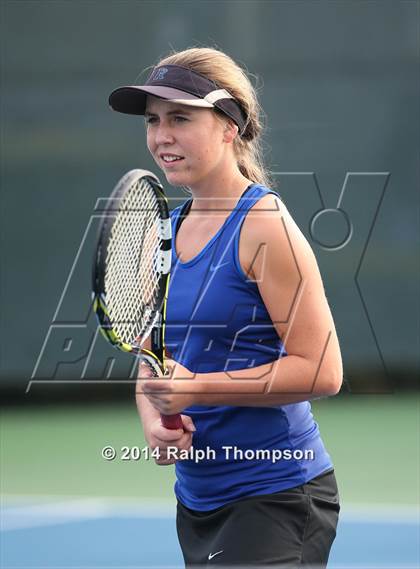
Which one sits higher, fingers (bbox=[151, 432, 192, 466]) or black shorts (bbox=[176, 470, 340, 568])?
fingers (bbox=[151, 432, 192, 466])

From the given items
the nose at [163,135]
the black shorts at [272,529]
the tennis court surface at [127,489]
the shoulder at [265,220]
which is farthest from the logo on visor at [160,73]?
the tennis court surface at [127,489]

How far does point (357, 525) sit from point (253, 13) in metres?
2.84

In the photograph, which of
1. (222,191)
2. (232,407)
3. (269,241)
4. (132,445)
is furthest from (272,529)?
(132,445)

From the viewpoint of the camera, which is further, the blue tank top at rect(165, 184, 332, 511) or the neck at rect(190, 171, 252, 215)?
the neck at rect(190, 171, 252, 215)

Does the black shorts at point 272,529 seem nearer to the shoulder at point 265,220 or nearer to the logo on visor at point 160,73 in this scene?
the shoulder at point 265,220

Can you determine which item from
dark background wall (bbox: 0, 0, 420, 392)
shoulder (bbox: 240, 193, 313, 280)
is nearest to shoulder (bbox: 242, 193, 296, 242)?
shoulder (bbox: 240, 193, 313, 280)

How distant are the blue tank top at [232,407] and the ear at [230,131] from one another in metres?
0.12

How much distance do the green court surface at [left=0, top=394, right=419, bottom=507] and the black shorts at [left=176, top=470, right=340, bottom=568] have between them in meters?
2.37

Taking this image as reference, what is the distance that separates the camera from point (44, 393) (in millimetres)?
6113

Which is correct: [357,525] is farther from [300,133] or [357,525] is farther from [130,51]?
[130,51]

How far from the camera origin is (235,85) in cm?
226

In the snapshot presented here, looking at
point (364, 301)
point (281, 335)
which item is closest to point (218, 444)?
point (281, 335)

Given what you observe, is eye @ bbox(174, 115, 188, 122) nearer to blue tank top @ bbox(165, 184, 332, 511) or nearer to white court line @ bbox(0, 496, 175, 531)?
blue tank top @ bbox(165, 184, 332, 511)

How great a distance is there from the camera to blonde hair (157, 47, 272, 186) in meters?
2.23
